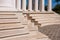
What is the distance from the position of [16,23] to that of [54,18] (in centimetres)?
1481

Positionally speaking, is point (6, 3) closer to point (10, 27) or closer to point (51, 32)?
point (10, 27)

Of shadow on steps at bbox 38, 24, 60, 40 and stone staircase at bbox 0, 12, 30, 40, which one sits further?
shadow on steps at bbox 38, 24, 60, 40

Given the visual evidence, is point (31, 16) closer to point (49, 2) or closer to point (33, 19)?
point (33, 19)

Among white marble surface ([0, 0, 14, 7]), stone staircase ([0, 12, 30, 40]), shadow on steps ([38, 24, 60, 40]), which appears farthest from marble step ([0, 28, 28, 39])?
shadow on steps ([38, 24, 60, 40])

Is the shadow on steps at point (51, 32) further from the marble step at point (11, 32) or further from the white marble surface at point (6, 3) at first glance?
the white marble surface at point (6, 3)

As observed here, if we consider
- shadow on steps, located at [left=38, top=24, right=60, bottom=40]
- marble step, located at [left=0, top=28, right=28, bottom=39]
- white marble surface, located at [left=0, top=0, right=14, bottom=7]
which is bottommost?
shadow on steps, located at [left=38, top=24, right=60, bottom=40]

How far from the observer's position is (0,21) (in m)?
11.7

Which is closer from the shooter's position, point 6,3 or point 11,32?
point 11,32

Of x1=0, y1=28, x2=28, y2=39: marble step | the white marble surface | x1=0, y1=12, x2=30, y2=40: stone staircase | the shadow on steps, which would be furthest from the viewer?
the shadow on steps

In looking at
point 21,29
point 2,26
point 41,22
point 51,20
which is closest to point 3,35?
point 2,26

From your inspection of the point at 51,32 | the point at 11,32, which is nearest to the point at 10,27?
the point at 11,32

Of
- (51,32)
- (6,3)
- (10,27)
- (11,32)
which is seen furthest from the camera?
(51,32)

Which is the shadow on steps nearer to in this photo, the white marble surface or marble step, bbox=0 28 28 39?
marble step, bbox=0 28 28 39

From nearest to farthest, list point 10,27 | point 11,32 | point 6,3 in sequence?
point 11,32 → point 10,27 → point 6,3
